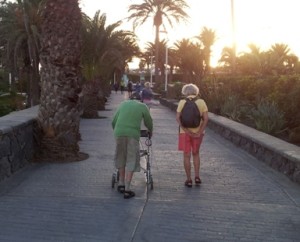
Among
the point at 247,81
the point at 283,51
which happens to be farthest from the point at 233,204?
the point at 283,51

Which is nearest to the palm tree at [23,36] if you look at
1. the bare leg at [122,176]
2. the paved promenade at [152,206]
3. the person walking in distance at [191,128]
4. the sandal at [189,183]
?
the paved promenade at [152,206]

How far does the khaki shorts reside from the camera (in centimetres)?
667

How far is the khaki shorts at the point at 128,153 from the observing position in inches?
263

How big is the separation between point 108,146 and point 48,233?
21.7 feet

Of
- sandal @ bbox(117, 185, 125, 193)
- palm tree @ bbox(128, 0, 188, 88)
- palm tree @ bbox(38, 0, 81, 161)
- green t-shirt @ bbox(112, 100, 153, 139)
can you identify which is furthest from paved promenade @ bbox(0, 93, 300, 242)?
palm tree @ bbox(128, 0, 188, 88)

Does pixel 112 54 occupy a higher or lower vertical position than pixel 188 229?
higher

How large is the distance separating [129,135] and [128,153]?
0.84 feet

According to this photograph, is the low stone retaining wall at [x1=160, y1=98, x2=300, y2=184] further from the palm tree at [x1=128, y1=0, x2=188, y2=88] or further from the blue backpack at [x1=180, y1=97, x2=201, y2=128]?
the palm tree at [x1=128, y1=0, x2=188, y2=88]

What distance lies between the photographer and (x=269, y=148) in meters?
9.16

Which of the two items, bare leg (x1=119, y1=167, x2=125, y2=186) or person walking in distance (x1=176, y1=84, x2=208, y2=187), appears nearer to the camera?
bare leg (x1=119, y1=167, x2=125, y2=186)

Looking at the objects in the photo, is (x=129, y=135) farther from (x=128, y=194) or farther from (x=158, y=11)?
(x=158, y=11)

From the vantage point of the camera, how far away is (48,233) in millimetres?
5031

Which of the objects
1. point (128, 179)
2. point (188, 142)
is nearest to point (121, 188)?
point (128, 179)

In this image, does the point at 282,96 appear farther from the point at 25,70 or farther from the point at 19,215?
the point at 25,70
